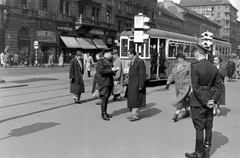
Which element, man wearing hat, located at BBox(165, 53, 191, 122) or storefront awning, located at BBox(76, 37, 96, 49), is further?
storefront awning, located at BBox(76, 37, 96, 49)

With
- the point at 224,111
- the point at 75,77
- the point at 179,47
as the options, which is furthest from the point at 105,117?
the point at 179,47

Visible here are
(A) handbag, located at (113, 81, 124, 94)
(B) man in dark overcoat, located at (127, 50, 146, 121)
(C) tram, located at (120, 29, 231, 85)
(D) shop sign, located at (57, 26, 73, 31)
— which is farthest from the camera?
(D) shop sign, located at (57, 26, 73, 31)

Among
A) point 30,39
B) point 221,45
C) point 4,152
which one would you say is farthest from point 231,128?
point 30,39

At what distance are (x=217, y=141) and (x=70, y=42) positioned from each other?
34880 millimetres

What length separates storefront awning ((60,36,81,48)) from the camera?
38.8 m

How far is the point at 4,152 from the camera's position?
5.16m

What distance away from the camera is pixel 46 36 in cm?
3631

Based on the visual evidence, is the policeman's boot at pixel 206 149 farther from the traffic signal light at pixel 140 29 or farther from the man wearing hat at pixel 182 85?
the traffic signal light at pixel 140 29

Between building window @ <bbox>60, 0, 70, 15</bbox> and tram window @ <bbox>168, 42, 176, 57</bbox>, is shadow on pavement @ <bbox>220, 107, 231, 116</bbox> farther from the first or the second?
building window @ <bbox>60, 0, 70, 15</bbox>

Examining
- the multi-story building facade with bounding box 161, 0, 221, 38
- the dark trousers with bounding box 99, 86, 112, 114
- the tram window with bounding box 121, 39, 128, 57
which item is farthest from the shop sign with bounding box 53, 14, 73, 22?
the multi-story building facade with bounding box 161, 0, 221, 38

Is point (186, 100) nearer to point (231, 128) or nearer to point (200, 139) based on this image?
point (231, 128)

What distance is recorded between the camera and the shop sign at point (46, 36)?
35378 millimetres

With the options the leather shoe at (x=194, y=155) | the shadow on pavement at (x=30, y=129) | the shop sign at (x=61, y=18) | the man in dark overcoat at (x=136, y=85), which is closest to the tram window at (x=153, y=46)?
the man in dark overcoat at (x=136, y=85)

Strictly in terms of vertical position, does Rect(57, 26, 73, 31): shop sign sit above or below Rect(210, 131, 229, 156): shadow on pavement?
above
